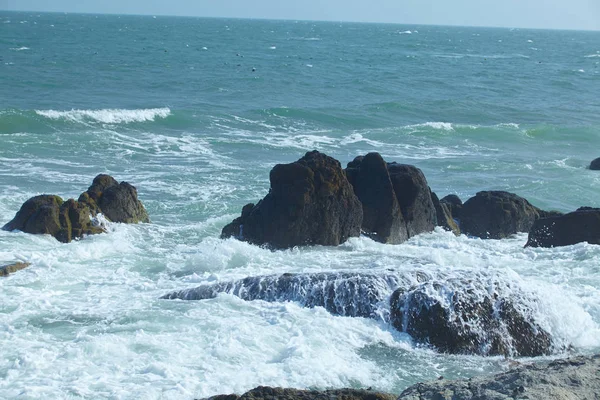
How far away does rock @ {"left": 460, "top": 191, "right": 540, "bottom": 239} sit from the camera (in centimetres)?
1692

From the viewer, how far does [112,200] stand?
52.6 ft

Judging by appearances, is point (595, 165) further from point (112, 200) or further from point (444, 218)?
point (112, 200)

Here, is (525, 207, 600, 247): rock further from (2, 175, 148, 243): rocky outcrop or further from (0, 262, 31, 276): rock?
(0, 262, 31, 276): rock

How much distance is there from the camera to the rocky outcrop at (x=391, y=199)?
50.8 feet

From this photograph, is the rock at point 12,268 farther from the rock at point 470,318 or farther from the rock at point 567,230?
the rock at point 567,230

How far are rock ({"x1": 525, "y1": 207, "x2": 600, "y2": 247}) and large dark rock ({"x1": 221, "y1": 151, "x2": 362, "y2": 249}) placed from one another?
12.2ft

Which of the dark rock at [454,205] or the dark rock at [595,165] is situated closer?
Answer: the dark rock at [454,205]

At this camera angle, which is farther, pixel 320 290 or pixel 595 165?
pixel 595 165

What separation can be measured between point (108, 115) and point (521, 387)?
28.7m

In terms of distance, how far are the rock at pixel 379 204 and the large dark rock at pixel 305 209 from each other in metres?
0.54

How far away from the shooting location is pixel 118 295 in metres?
11.9

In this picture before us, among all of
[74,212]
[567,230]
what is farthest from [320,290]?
[567,230]

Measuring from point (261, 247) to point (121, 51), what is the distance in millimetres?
57687

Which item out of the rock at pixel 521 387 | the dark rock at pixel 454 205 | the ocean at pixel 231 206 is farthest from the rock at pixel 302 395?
the dark rock at pixel 454 205
